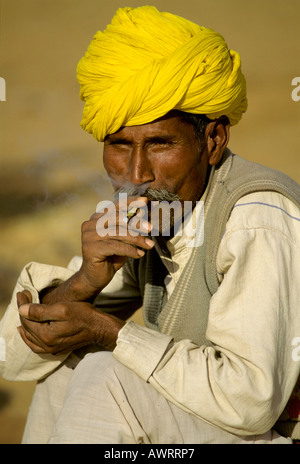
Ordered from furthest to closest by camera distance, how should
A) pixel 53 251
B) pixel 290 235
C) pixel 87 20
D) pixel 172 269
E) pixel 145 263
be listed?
pixel 87 20
pixel 53 251
pixel 145 263
pixel 172 269
pixel 290 235

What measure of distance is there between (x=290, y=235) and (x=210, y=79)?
688mm

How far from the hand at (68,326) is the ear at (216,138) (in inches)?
28.7

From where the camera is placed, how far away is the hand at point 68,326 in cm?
250

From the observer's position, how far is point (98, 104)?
9.03 feet

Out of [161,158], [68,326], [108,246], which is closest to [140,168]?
[161,158]

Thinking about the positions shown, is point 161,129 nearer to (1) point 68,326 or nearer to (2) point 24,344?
(1) point 68,326

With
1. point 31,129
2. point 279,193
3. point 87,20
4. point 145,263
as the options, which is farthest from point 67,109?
point 279,193

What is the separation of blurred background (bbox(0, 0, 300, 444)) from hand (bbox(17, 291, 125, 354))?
168 centimetres

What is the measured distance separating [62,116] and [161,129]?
193 inches

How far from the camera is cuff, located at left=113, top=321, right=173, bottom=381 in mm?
2236

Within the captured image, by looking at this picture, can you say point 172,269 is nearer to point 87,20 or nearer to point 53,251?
point 53,251

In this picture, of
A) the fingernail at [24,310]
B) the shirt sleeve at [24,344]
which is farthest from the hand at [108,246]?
the shirt sleeve at [24,344]

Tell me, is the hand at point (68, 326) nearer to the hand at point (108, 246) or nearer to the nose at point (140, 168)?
the hand at point (108, 246)

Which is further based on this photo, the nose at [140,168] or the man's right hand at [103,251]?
the nose at [140,168]
